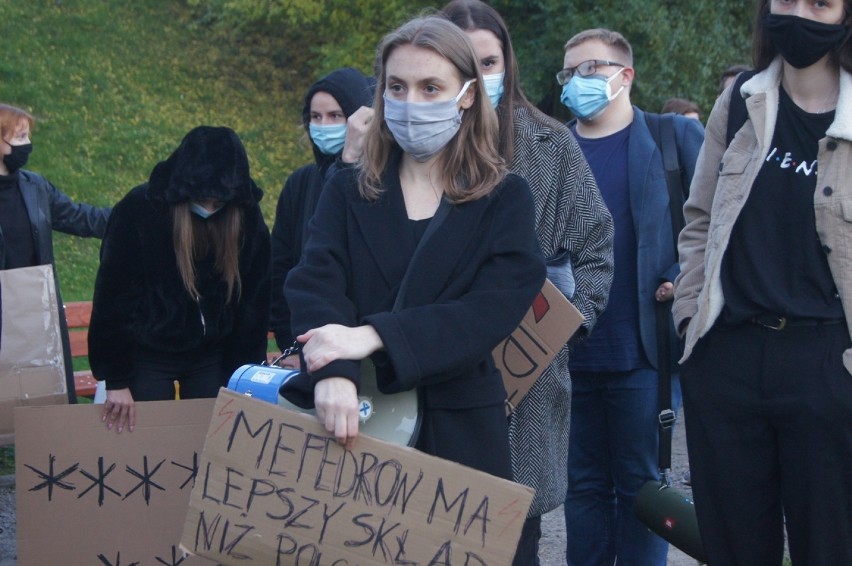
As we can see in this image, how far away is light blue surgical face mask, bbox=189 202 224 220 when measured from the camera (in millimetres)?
4348

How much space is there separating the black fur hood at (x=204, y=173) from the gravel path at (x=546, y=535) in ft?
6.46

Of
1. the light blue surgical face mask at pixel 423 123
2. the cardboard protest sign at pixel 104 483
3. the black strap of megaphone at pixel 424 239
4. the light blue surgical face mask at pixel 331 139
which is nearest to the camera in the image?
the black strap of megaphone at pixel 424 239

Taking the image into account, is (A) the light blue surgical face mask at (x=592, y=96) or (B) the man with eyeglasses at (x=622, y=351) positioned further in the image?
(A) the light blue surgical face mask at (x=592, y=96)

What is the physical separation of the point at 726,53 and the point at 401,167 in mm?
16106

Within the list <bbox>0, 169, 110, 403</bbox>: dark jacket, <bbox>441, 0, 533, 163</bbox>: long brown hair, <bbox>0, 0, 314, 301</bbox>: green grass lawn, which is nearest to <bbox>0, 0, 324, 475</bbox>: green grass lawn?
<bbox>0, 0, 314, 301</bbox>: green grass lawn

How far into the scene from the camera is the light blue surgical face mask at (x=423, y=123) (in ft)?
8.88

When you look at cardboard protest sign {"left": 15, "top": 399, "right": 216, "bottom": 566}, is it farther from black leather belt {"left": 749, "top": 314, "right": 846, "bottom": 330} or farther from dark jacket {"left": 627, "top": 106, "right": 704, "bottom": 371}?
black leather belt {"left": 749, "top": 314, "right": 846, "bottom": 330}

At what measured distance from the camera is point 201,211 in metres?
4.36

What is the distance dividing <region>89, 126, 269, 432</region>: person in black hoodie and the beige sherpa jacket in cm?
184

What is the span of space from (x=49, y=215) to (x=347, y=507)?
4.43 metres

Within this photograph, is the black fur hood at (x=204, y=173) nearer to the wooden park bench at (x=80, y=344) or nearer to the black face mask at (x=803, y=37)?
the black face mask at (x=803, y=37)

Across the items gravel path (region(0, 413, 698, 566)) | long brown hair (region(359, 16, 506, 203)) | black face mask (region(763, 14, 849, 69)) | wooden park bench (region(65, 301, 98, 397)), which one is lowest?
gravel path (region(0, 413, 698, 566))

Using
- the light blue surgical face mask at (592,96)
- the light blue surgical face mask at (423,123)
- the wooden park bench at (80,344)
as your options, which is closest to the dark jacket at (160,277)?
the light blue surgical face mask at (592,96)

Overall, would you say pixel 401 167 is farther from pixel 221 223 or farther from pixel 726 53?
pixel 726 53
